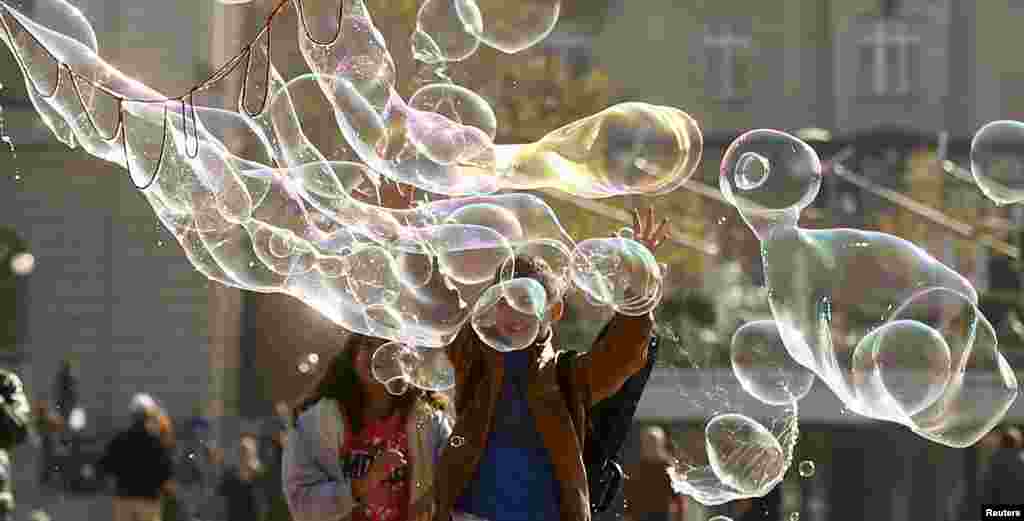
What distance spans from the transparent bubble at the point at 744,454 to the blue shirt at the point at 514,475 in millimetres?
1387

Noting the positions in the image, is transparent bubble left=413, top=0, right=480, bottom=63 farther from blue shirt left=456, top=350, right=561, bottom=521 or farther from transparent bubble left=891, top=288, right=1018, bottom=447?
blue shirt left=456, top=350, right=561, bottom=521

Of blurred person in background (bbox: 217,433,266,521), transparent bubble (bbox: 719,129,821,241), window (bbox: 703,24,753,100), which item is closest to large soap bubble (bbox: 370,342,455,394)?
transparent bubble (bbox: 719,129,821,241)

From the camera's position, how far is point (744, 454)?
18.9ft

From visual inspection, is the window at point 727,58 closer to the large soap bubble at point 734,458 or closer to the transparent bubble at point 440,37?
the transparent bubble at point 440,37

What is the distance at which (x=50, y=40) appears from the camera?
641cm

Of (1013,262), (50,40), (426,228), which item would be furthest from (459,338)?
(1013,262)

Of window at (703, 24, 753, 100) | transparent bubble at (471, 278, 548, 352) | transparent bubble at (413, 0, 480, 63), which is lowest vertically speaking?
transparent bubble at (471, 278, 548, 352)

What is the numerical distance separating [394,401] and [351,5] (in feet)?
5.26

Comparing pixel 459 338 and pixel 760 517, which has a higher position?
pixel 459 338

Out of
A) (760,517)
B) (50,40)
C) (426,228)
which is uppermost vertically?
(50,40)

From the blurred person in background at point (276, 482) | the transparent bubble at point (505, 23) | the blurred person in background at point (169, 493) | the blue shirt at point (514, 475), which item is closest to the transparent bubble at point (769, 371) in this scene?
the transparent bubble at point (505, 23)

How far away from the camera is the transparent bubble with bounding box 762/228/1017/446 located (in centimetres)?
569

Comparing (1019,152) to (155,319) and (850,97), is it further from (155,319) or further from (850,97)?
(155,319)

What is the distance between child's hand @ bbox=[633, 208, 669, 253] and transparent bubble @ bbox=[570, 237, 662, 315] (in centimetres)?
4
